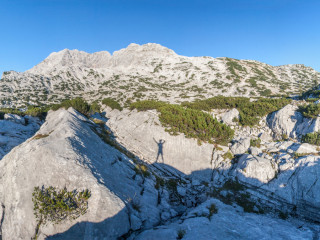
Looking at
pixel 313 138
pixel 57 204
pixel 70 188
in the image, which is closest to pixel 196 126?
pixel 313 138

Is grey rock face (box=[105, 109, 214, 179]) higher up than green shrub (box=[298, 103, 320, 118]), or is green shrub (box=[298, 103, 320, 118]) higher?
green shrub (box=[298, 103, 320, 118])

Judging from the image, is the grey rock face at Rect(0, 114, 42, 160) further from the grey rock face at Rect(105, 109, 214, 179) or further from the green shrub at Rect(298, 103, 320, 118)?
the green shrub at Rect(298, 103, 320, 118)

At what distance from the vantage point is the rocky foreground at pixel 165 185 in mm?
7227

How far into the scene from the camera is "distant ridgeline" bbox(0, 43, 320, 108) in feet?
207

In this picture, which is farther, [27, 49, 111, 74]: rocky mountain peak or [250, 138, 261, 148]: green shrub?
[27, 49, 111, 74]: rocky mountain peak

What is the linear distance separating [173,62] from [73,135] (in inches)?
5230

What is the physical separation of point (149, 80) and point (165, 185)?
92.3 metres

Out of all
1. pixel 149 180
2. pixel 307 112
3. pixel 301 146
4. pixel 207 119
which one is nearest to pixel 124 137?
pixel 149 180

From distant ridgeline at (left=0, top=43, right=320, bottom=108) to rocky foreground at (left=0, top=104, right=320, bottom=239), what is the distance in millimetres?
36856

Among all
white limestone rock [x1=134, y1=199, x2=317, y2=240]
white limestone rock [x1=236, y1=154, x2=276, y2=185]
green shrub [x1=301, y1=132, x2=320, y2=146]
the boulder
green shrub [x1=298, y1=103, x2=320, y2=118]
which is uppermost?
green shrub [x1=298, y1=103, x2=320, y2=118]

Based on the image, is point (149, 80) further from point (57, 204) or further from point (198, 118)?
point (57, 204)

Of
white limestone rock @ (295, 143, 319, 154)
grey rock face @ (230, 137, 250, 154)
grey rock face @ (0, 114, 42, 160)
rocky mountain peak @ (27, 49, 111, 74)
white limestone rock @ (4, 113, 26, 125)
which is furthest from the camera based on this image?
rocky mountain peak @ (27, 49, 111, 74)

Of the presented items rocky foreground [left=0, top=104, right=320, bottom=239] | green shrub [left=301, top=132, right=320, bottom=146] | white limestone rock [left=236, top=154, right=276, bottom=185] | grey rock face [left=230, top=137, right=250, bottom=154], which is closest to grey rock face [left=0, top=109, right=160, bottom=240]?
rocky foreground [left=0, top=104, right=320, bottom=239]

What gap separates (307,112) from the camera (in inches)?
858
